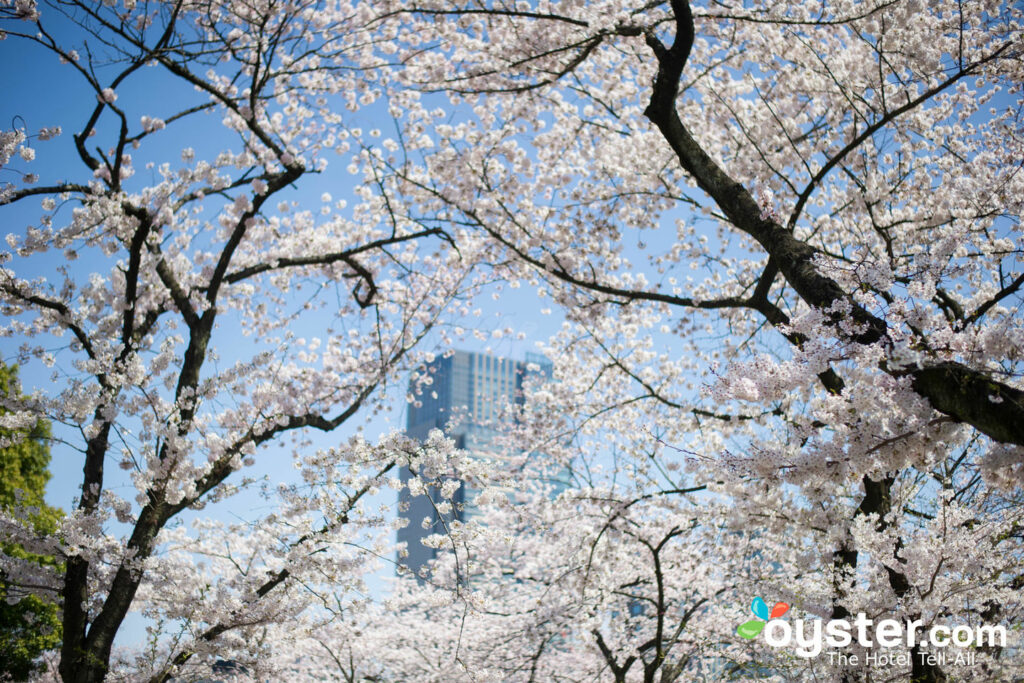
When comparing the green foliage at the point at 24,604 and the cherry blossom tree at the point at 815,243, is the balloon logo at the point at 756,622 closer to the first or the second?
the cherry blossom tree at the point at 815,243

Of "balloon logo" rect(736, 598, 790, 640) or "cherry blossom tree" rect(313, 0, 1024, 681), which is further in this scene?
"balloon logo" rect(736, 598, 790, 640)

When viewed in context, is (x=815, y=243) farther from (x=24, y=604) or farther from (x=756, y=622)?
(x=24, y=604)

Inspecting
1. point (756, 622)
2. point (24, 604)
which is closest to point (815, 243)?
point (756, 622)

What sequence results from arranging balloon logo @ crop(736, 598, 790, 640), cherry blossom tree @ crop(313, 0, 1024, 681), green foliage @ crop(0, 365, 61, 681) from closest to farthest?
cherry blossom tree @ crop(313, 0, 1024, 681) → balloon logo @ crop(736, 598, 790, 640) → green foliage @ crop(0, 365, 61, 681)

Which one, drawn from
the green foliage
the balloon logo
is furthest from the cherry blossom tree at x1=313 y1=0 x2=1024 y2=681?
the green foliage

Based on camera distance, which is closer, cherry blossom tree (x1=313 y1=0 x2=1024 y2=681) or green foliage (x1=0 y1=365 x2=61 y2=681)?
cherry blossom tree (x1=313 y1=0 x2=1024 y2=681)

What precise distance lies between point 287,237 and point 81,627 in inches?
262

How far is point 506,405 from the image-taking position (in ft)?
42.3

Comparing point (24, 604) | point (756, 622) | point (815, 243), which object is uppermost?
point (815, 243)

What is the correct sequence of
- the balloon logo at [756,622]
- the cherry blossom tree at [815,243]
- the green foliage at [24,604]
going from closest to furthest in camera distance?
the cherry blossom tree at [815,243] < the balloon logo at [756,622] < the green foliage at [24,604]

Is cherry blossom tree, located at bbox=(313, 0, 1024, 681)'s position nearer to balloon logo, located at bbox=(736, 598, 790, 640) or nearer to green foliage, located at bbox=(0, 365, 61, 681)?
balloon logo, located at bbox=(736, 598, 790, 640)

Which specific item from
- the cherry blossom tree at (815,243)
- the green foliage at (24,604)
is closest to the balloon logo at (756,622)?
the cherry blossom tree at (815,243)

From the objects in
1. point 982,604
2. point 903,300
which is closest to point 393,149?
point 903,300

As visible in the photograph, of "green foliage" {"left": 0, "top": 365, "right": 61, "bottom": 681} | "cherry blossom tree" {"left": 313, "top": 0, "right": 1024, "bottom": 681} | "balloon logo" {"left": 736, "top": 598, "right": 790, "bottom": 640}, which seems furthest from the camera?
"green foliage" {"left": 0, "top": 365, "right": 61, "bottom": 681}
